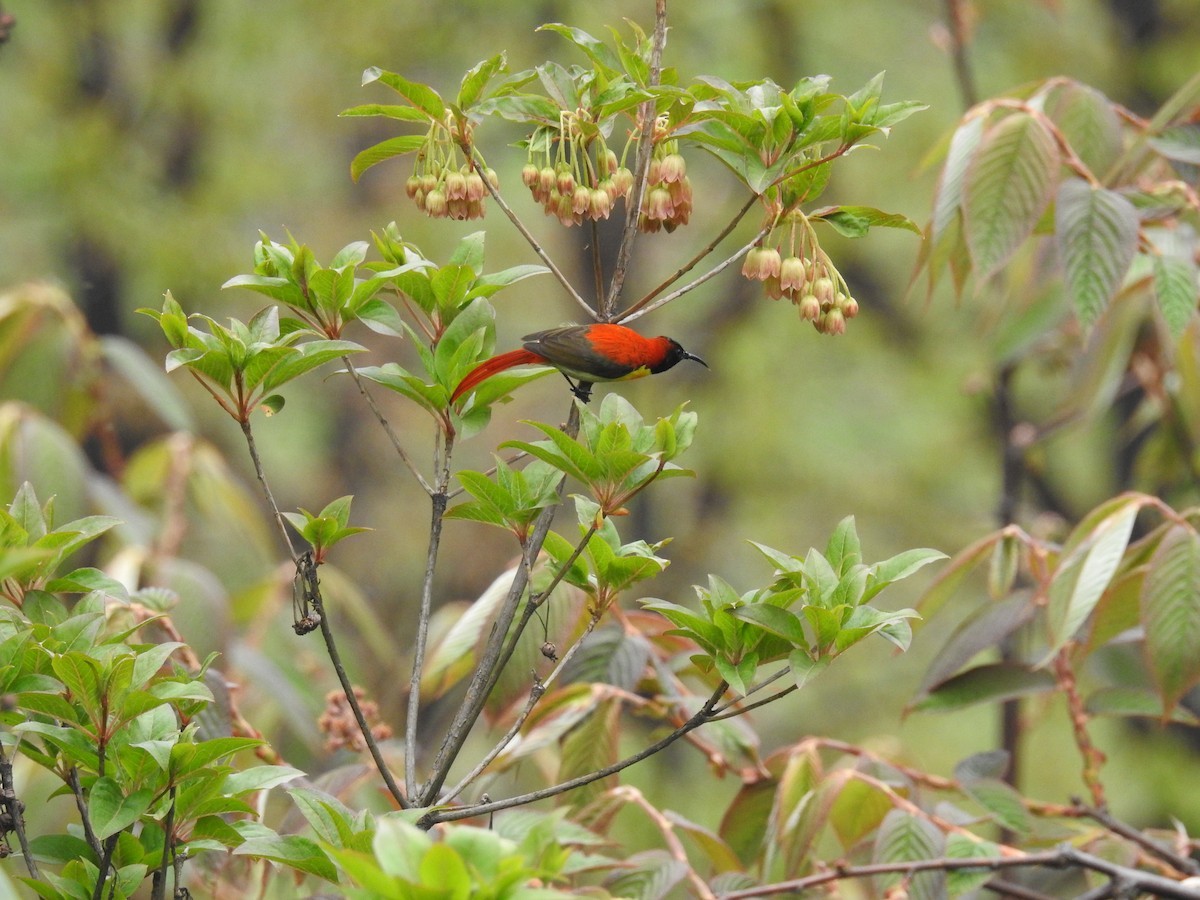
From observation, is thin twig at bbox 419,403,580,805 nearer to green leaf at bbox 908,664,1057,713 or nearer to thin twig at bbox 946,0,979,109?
green leaf at bbox 908,664,1057,713

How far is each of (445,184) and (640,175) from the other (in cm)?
18

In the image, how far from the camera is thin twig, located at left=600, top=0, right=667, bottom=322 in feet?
3.22

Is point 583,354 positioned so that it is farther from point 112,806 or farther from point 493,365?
point 112,806

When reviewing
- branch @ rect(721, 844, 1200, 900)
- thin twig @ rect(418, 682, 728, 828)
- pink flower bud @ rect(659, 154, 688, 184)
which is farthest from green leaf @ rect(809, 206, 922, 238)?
branch @ rect(721, 844, 1200, 900)

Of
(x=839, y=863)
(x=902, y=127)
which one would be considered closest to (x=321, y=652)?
(x=839, y=863)

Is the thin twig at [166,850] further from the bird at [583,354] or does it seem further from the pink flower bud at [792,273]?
the pink flower bud at [792,273]

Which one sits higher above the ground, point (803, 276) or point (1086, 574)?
point (803, 276)

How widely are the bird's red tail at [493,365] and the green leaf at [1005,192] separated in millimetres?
711

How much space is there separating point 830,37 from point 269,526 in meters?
4.23

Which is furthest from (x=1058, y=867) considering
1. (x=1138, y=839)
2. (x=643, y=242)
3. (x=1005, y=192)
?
(x=643, y=242)

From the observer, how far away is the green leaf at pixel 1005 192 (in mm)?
1543

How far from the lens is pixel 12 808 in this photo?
0.93 meters

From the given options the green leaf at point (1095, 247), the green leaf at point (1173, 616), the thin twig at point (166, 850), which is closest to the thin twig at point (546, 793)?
the thin twig at point (166, 850)

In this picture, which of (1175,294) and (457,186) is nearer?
(457,186)
